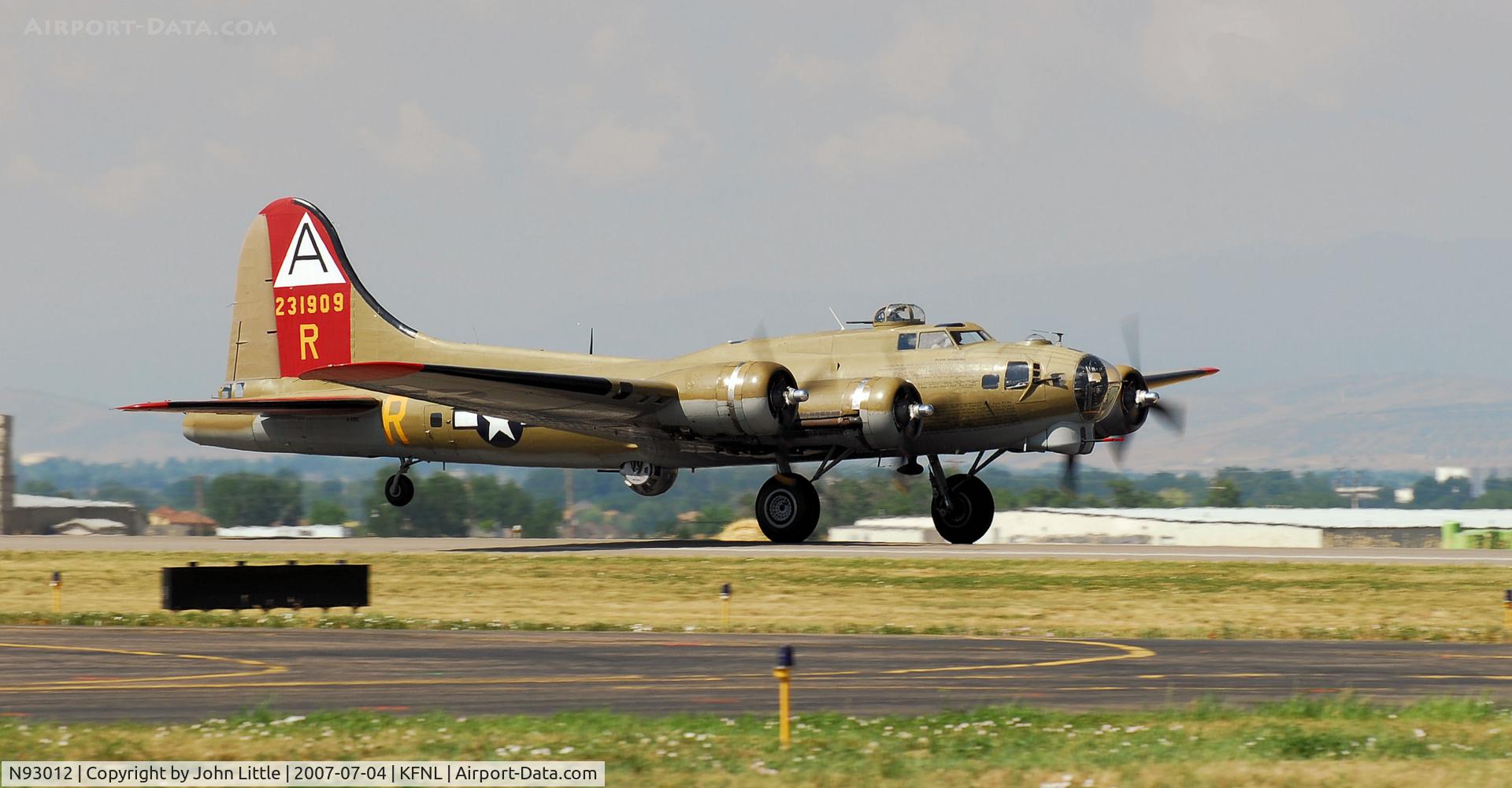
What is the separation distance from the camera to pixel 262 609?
2991 cm

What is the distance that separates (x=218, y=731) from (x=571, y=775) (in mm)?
3764

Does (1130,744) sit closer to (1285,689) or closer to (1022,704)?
(1022,704)

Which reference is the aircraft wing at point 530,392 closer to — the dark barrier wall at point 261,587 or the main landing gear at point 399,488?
the dark barrier wall at point 261,587

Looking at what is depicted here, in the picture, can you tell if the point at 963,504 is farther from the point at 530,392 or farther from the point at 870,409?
the point at 530,392

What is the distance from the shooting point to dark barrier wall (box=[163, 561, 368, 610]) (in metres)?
29.6

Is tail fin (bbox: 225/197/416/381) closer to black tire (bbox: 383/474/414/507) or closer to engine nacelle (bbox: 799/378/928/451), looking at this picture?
black tire (bbox: 383/474/414/507)

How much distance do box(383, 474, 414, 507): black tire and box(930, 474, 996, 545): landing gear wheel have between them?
16973 mm

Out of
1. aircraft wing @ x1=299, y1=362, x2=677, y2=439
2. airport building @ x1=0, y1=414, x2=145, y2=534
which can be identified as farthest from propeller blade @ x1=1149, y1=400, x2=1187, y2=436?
airport building @ x1=0, y1=414, x2=145, y2=534

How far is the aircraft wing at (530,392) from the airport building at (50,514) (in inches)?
1257

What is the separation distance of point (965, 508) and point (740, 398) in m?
7.40

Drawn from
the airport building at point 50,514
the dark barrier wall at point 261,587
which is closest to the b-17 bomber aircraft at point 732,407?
the dark barrier wall at point 261,587

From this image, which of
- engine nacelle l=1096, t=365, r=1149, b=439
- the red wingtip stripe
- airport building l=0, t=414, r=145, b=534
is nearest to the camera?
the red wingtip stripe

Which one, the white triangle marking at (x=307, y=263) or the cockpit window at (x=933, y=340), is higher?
the white triangle marking at (x=307, y=263)

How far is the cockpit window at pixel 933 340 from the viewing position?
43719 mm
